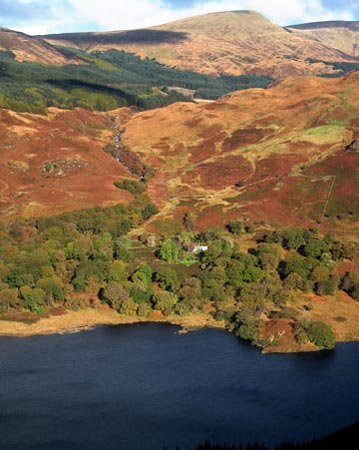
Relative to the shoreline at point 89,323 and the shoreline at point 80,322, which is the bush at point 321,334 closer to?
the shoreline at point 89,323

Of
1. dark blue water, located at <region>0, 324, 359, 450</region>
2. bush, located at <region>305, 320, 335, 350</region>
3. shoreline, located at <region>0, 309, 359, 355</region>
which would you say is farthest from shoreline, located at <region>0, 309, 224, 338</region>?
bush, located at <region>305, 320, 335, 350</region>

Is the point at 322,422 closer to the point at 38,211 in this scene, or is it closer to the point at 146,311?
the point at 146,311

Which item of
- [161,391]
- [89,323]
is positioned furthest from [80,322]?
[161,391]

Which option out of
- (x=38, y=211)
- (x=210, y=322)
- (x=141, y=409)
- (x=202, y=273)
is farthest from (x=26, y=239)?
(x=141, y=409)

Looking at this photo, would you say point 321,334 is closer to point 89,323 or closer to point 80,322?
point 89,323

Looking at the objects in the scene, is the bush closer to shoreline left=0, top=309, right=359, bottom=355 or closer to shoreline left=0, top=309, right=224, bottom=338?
shoreline left=0, top=309, right=359, bottom=355

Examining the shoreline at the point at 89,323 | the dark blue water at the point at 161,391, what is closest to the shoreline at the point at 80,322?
the shoreline at the point at 89,323

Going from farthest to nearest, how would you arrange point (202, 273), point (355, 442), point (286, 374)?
point (202, 273) < point (286, 374) < point (355, 442)
